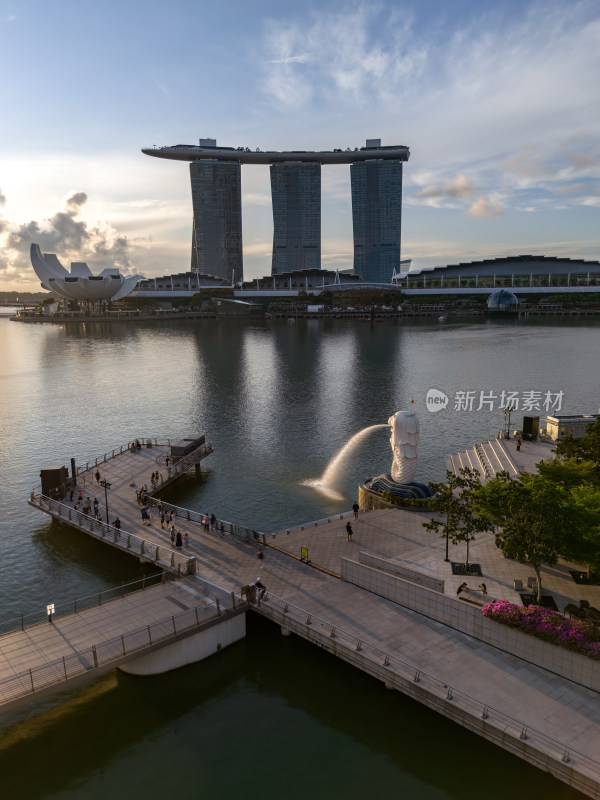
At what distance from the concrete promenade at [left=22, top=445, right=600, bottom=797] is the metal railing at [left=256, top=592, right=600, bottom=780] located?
36 millimetres

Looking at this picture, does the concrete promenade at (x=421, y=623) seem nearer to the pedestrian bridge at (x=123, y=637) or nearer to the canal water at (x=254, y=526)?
the canal water at (x=254, y=526)

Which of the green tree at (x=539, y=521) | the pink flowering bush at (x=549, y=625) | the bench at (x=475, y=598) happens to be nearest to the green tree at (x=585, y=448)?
the green tree at (x=539, y=521)

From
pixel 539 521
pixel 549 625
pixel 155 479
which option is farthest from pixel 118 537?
pixel 549 625

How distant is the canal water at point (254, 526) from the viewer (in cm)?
1738

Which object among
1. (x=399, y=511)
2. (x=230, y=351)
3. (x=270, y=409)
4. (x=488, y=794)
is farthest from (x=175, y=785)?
(x=230, y=351)

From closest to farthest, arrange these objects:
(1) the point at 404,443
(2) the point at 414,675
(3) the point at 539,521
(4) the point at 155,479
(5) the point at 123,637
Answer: (2) the point at 414,675
(5) the point at 123,637
(3) the point at 539,521
(1) the point at 404,443
(4) the point at 155,479

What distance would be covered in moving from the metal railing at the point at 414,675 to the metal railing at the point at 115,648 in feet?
6.16

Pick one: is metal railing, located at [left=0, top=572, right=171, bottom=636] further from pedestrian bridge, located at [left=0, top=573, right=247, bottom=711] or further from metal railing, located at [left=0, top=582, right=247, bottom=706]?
metal railing, located at [left=0, top=582, right=247, bottom=706]

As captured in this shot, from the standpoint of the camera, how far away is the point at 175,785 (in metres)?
17.0

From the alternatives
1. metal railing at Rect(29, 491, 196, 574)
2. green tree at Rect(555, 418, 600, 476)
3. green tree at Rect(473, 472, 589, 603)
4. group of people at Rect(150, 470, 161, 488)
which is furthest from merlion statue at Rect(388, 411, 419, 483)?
group of people at Rect(150, 470, 161, 488)

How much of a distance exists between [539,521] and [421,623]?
6050mm

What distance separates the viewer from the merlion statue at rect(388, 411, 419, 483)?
33.2 m

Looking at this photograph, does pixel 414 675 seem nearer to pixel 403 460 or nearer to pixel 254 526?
pixel 403 460

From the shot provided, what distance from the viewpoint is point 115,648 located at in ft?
66.6
